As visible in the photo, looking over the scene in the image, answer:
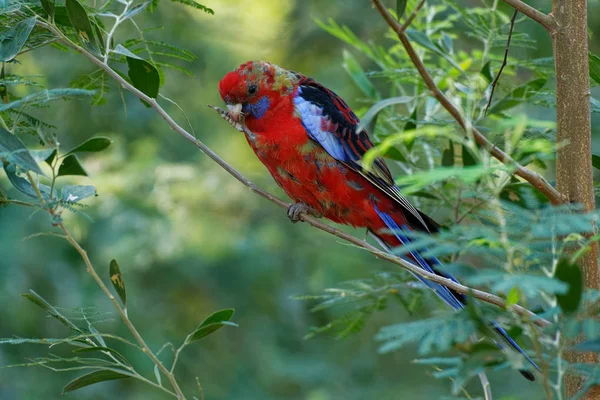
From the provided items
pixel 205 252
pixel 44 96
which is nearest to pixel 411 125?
pixel 44 96

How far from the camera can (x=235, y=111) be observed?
8.96ft

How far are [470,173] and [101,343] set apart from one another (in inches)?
42.4

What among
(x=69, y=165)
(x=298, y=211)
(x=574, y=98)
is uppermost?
(x=574, y=98)

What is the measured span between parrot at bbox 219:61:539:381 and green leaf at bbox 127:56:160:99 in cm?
78

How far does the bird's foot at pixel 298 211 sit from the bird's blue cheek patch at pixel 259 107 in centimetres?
38

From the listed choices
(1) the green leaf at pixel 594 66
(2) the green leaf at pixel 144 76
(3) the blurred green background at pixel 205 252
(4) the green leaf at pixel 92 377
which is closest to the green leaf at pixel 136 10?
(2) the green leaf at pixel 144 76

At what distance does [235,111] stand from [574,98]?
1490 mm

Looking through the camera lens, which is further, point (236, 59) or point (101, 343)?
point (236, 59)

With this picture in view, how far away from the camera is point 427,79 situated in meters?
1.17

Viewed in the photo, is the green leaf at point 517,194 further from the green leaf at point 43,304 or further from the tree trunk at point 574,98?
the green leaf at point 43,304

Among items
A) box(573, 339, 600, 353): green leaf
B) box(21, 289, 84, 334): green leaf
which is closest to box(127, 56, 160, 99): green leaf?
box(21, 289, 84, 334): green leaf

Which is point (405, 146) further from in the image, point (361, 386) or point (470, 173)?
point (361, 386)

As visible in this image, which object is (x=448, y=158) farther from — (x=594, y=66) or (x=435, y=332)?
(x=435, y=332)

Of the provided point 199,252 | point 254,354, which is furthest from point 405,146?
point 254,354
